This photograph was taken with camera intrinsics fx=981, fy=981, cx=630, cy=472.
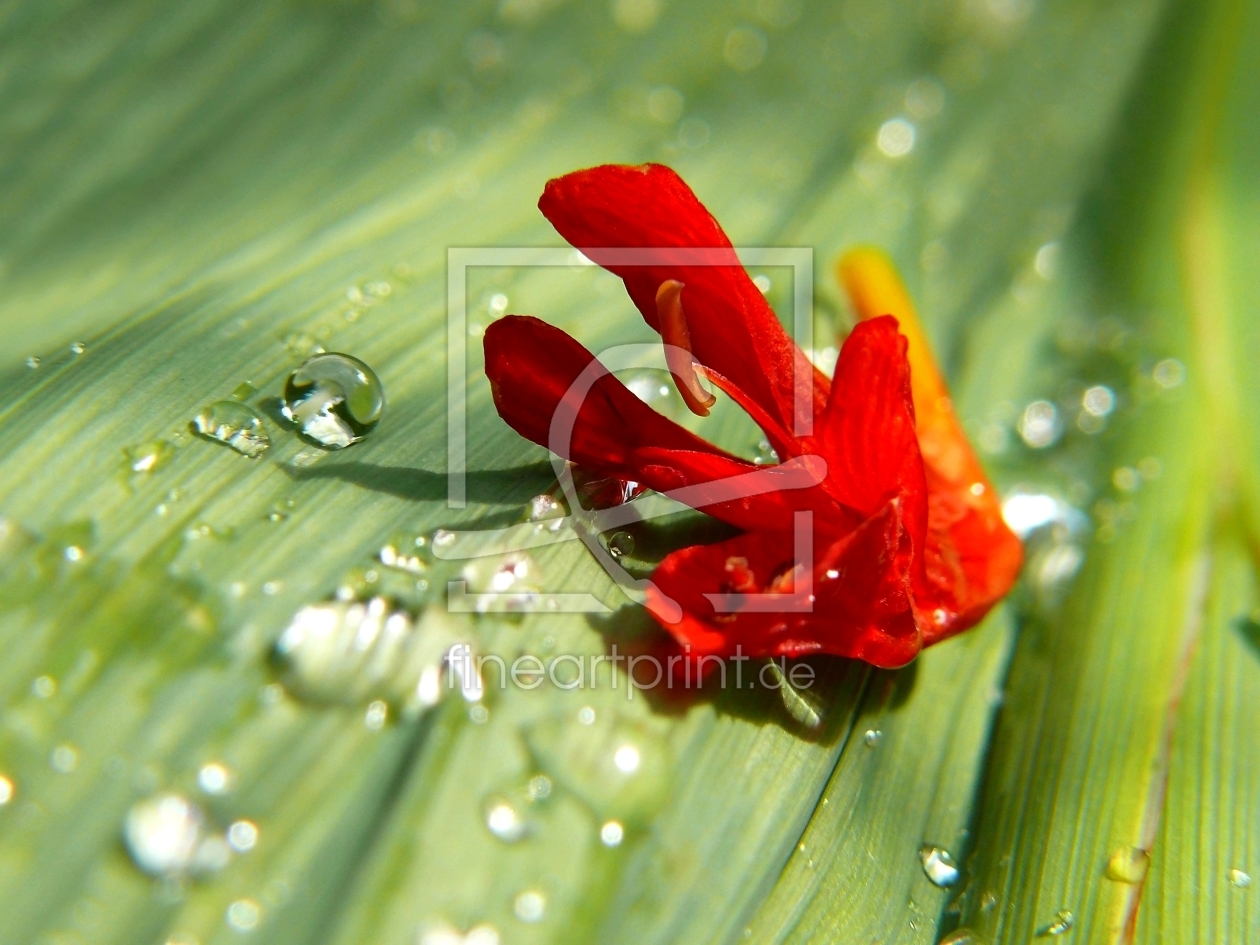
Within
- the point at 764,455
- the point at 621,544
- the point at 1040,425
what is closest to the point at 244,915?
the point at 621,544

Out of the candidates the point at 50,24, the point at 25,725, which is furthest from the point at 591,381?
the point at 50,24

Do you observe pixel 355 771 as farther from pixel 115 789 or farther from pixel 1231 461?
pixel 1231 461

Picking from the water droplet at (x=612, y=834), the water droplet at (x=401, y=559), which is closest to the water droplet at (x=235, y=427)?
the water droplet at (x=401, y=559)

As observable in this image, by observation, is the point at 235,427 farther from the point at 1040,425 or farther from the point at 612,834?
the point at 1040,425

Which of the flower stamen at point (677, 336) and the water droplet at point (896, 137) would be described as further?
the water droplet at point (896, 137)

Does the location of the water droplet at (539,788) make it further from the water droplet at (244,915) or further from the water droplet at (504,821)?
the water droplet at (244,915)
